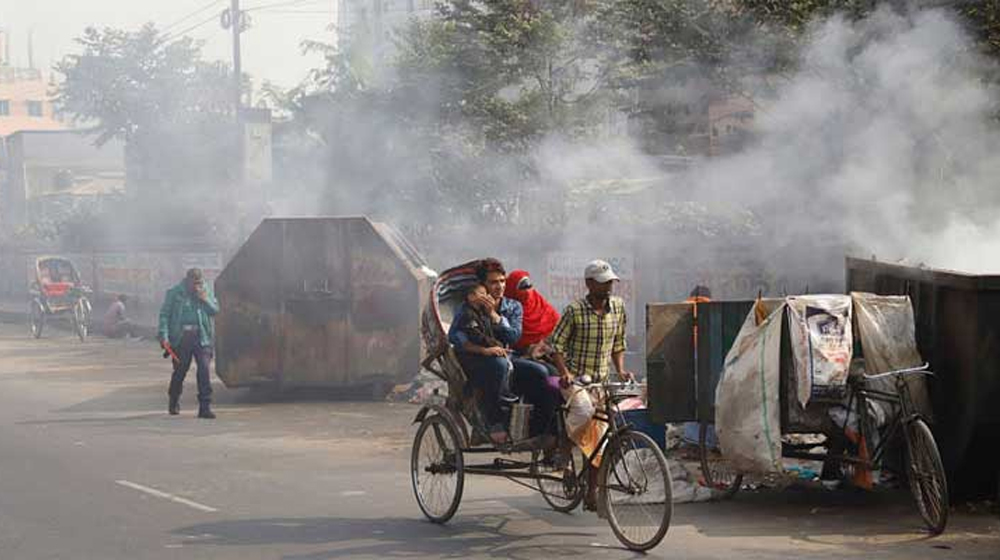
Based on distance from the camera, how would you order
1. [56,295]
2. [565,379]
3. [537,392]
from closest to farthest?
[565,379], [537,392], [56,295]

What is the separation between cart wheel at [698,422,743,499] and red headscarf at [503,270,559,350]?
4.36 feet

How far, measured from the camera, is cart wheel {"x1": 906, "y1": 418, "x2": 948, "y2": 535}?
26.9 feet

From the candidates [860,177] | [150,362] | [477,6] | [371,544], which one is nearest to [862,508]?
[371,544]

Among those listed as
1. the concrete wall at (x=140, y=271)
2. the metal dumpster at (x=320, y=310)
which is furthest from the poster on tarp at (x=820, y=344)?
the concrete wall at (x=140, y=271)

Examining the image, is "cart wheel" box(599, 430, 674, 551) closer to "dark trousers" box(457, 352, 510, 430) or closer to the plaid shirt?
the plaid shirt

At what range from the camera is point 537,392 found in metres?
8.84

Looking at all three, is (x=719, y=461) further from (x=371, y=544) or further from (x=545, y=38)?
(x=545, y=38)

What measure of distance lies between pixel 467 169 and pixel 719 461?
717 inches

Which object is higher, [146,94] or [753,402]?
[146,94]

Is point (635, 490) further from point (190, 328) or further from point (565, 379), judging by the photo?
point (190, 328)

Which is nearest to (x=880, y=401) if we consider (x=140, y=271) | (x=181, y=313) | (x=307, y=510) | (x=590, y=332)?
(x=590, y=332)

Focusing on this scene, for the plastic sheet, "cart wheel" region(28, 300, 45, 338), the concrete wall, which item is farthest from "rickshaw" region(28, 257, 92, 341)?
the plastic sheet

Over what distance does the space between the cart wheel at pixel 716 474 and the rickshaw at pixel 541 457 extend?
0.93 metres

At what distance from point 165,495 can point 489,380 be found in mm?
2979
